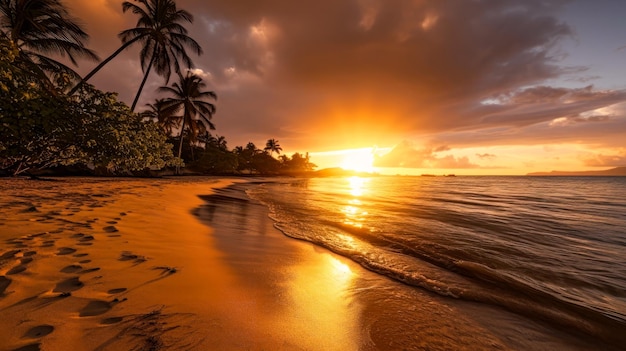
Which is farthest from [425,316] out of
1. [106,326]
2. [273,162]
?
[273,162]

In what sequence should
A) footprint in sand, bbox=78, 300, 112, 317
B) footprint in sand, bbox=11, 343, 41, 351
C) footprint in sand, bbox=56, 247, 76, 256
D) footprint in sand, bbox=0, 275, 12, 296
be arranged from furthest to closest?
footprint in sand, bbox=56, 247, 76, 256 → footprint in sand, bbox=0, 275, 12, 296 → footprint in sand, bbox=78, 300, 112, 317 → footprint in sand, bbox=11, 343, 41, 351

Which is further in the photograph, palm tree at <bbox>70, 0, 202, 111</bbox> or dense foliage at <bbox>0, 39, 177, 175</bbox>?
palm tree at <bbox>70, 0, 202, 111</bbox>

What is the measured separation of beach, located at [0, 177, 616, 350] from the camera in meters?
2.00

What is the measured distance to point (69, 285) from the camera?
8.33 feet

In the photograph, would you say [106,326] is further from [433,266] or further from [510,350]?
[433,266]

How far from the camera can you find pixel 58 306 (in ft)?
7.13

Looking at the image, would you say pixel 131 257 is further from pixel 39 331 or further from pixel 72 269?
pixel 39 331

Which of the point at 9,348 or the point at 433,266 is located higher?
the point at 9,348

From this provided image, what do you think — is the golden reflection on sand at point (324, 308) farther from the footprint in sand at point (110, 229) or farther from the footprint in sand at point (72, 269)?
the footprint in sand at point (110, 229)

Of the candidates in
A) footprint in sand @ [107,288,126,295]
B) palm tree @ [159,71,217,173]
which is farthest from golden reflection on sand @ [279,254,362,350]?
palm tree @ [159,71,217,173]

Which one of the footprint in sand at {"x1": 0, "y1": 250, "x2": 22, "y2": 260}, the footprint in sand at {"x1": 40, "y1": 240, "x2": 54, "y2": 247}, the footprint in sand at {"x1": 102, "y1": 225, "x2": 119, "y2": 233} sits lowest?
the footprint in sand at {"x1": 102, "y1": 225, "x2": 119, "y2": 233}

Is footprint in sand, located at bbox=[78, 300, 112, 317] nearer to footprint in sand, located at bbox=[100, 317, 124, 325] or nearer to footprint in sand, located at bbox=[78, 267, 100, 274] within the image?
footprint in sand, located at bbox=[100, 317, 124, 325]

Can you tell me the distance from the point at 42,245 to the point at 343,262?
4478 mm

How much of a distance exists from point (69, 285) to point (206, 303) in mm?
1380
